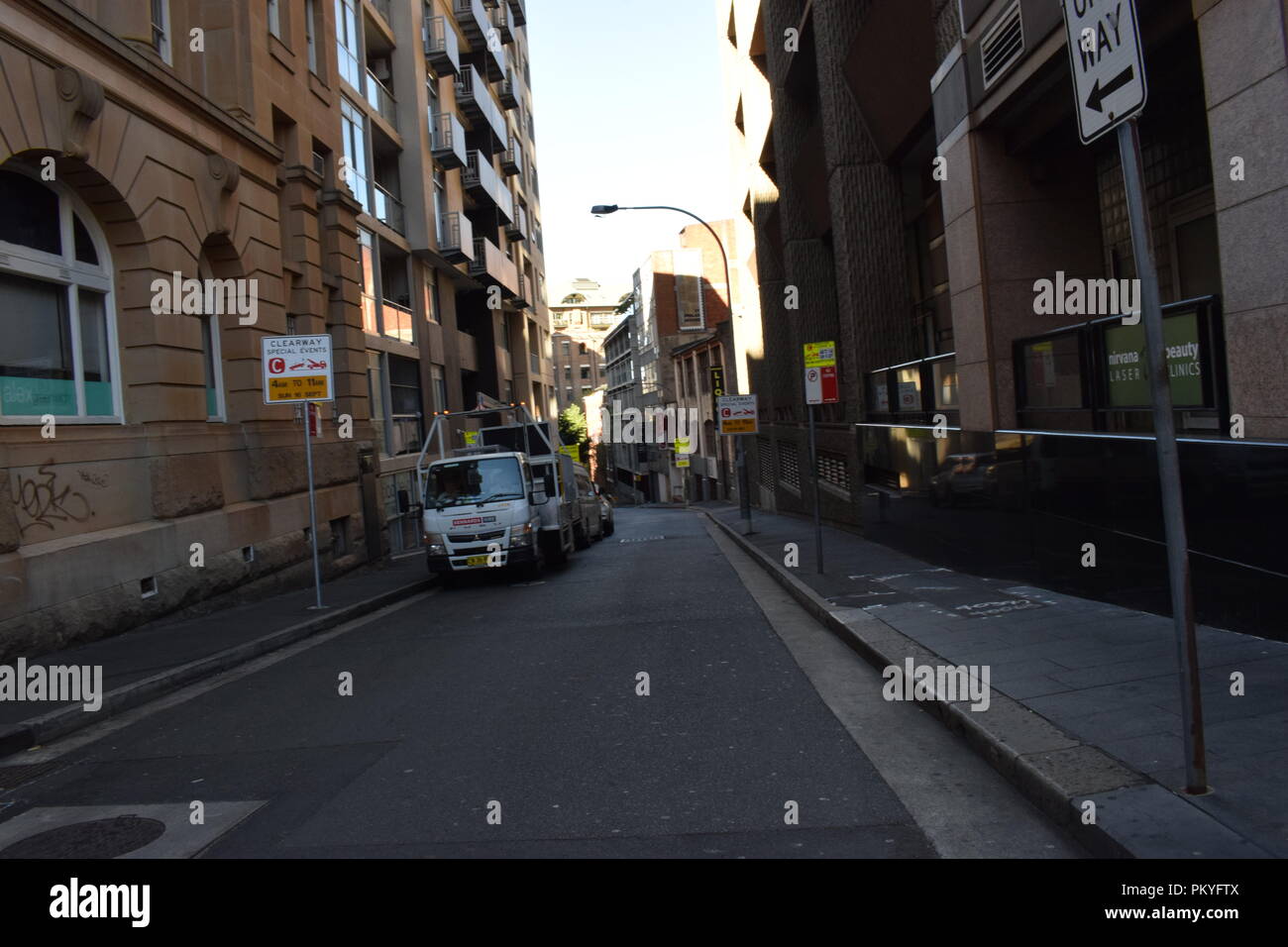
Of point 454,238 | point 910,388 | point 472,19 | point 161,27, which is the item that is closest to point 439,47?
point 454,238

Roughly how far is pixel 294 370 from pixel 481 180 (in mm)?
24254

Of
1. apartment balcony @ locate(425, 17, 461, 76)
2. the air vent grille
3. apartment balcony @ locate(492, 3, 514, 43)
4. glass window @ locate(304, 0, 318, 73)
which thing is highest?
apartment balcony @ locate(492, 3, 514, 43)

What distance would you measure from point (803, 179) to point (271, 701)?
1878 centimetres

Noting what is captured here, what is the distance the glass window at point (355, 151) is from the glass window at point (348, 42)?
80cm

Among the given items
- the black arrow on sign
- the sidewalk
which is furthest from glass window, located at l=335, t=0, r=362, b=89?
the black arrow on sign

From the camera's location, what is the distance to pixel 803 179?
23297 mm

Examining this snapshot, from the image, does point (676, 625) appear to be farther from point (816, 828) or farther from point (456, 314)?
point (456, 314)

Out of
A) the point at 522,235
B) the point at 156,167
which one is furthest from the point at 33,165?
the point at 522,235

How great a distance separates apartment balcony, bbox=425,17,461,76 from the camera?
1234 inches

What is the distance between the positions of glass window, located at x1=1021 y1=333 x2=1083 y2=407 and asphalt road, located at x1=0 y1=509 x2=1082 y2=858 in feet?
11.1

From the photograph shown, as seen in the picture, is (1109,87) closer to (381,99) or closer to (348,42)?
(348,42)

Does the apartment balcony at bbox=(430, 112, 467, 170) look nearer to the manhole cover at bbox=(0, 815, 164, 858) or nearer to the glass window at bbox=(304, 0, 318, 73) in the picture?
the glass window at bbox=(304, 0, 318, 73)

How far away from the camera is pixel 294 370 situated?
43.4 feet

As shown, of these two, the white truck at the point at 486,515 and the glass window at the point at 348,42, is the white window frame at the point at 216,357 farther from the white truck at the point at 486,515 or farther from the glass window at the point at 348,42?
the glass window at the point at 348,42
